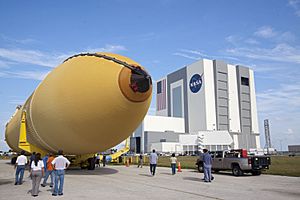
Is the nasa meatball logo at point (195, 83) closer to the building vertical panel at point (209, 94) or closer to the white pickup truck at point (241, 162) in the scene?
the building vertical panel at point (209, 94)

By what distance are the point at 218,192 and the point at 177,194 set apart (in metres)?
1.69

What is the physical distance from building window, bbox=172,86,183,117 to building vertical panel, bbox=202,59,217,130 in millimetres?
10891

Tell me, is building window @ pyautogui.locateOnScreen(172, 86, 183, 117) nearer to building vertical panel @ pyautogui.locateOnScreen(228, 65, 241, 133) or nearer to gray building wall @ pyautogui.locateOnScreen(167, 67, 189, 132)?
gray building wall @ pyautogui.locateOnScreen(167, 67, 189, 132)

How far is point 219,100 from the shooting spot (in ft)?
245

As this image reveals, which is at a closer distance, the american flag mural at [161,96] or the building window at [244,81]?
the building window at [244,81]

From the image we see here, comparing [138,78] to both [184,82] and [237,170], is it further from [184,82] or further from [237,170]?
[184,82]

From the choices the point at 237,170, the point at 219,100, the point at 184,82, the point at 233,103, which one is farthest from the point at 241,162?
the point at 184,82

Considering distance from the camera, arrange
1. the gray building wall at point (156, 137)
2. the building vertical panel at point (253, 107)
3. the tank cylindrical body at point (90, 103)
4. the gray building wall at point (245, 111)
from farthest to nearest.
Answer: the building vertical panel at point (253, 107) < the gray building wall at point (156, 137) < the gray building wall at point (245, 111) < the tank cylindrical body at point (90, 103)

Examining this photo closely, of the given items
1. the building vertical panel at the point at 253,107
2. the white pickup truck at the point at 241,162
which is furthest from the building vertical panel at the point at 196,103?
the white pickup truck at the point at 241,162

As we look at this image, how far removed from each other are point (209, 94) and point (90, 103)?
65.2 meters

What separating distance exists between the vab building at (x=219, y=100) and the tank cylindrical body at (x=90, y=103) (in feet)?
197

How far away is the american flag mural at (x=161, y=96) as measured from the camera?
91637mm

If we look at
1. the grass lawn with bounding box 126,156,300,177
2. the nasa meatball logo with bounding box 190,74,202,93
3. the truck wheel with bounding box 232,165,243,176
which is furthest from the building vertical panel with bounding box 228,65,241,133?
the truck wheel with bounding box 232,165,243,176

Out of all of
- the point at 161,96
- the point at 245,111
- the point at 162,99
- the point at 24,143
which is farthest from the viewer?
the point at 161,96
